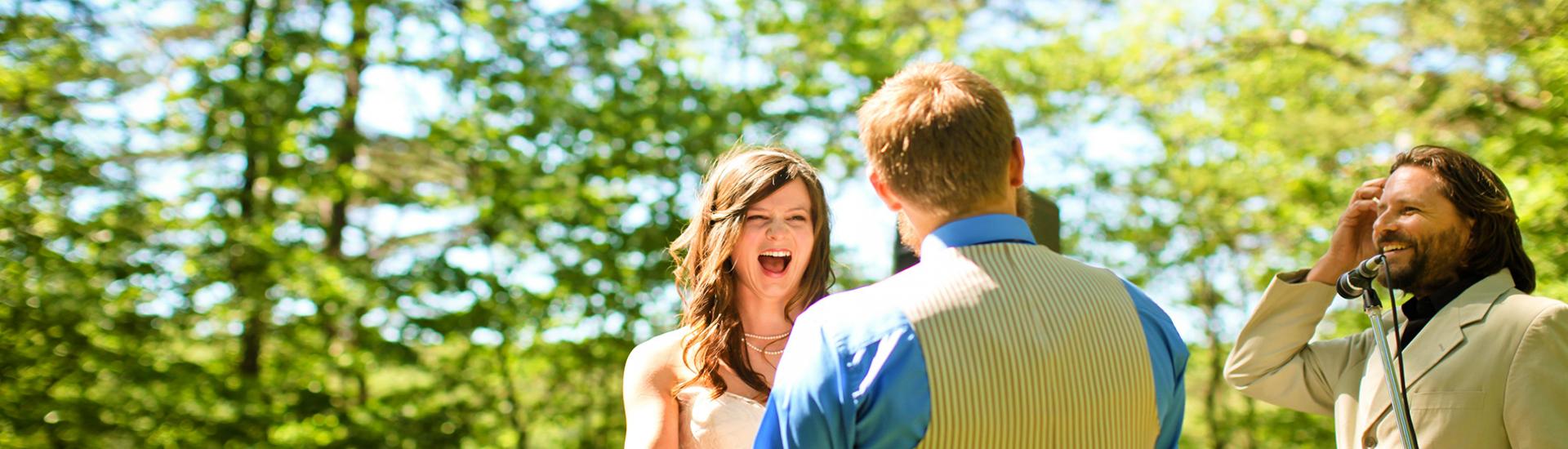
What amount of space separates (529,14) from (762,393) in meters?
6.83

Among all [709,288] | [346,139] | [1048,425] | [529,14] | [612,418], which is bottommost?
[612,418]

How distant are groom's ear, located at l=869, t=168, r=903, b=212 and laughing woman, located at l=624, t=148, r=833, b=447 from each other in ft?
3.26

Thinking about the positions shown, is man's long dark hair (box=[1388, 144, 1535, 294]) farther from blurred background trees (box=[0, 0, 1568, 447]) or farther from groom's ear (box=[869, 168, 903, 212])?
blurred background trees (box=[0, 0, 1568, 447])

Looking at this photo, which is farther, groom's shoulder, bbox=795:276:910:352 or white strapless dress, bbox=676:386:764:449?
white strapless dress, bbox=676:386:764:449

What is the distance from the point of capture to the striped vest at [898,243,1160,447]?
1.51 m

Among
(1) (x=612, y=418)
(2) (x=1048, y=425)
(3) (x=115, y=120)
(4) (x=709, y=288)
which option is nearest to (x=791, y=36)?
(1) (x=612, y=418)

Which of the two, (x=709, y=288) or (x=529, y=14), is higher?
(x=709, y=288)

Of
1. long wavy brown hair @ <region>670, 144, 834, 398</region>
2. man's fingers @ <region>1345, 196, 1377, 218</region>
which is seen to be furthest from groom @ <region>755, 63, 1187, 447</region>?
man's fingers @ <region>1345, 196, 1377, 218</region>

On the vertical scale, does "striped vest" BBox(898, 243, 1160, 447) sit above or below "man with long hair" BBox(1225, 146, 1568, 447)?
above

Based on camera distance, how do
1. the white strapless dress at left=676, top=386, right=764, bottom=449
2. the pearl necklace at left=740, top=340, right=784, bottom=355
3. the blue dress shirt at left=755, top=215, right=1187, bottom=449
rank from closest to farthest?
the blue dress shirt at left=755, top=215, right=1187, bottom=449 < the white strapless dress at left=676, top=386, right=764, bottom=449 < the pearl necklace at left=740, top=340, right=784, bottom=355

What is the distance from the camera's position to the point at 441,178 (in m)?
9.55

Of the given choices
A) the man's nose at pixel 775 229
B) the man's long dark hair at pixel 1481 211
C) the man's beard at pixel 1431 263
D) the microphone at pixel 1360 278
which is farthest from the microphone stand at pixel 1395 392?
the man's nose at pixel 775 229

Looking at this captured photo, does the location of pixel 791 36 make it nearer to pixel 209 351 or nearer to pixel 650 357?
pixel 209 351

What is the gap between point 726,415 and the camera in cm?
258
